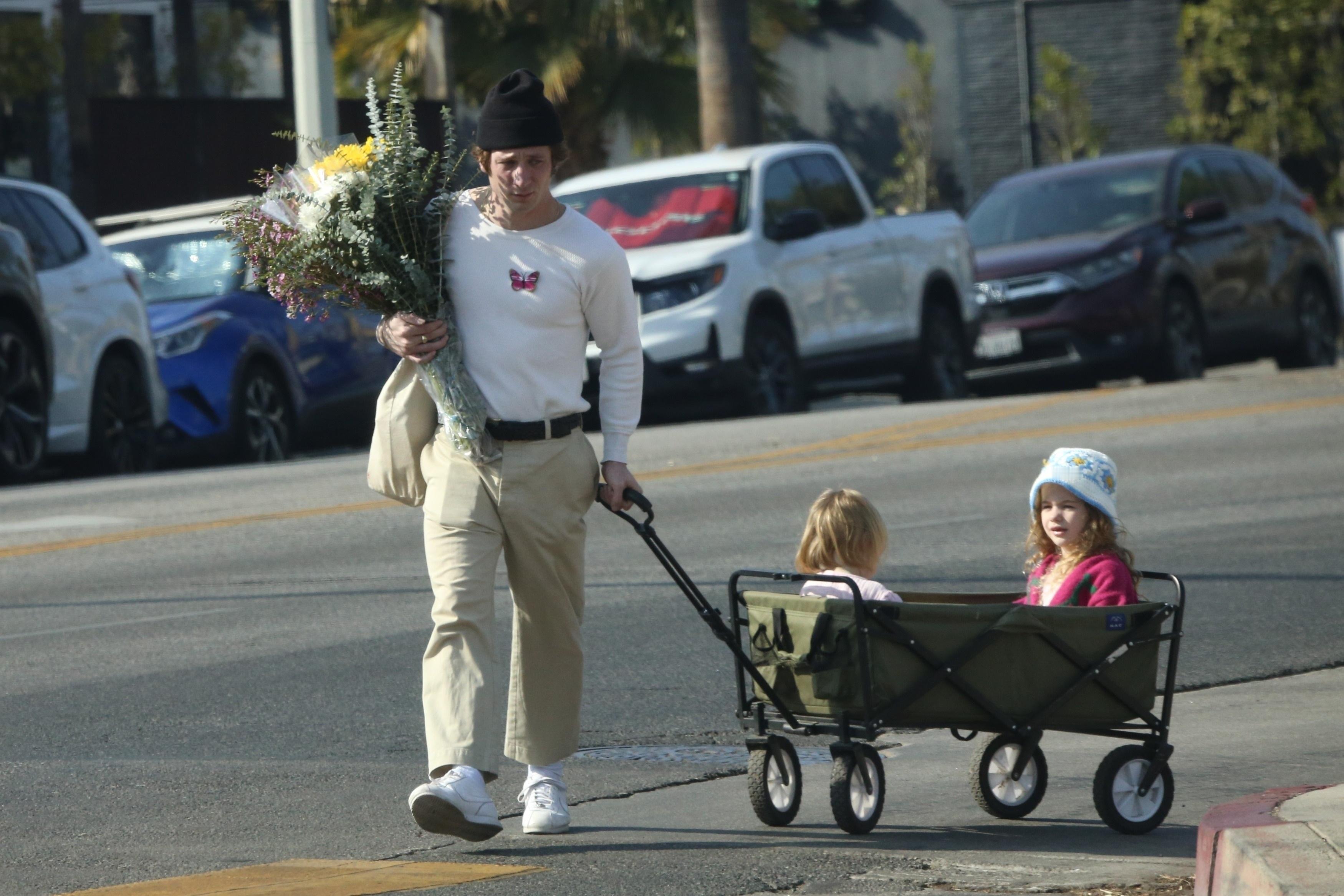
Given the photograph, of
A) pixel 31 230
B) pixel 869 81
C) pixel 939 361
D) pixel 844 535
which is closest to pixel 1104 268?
pixel 939 361

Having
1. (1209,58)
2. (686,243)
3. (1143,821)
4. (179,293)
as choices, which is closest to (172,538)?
(179,293)

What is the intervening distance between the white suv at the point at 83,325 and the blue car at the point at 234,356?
1.31ft

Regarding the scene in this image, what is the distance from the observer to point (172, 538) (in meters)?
11.9

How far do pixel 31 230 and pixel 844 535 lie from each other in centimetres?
1034

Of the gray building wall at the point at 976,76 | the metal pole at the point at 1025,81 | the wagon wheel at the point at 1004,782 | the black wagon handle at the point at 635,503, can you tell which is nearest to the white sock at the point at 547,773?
the black wagon handle at the point at 635,503

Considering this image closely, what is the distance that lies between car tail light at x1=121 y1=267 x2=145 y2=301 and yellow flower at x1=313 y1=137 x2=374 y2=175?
9.82 metres

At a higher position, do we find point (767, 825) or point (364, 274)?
point (364, 274)

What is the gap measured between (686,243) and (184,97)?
12.1 metres

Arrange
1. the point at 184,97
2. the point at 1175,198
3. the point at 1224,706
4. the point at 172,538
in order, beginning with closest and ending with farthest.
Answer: the point at 1224,706, the point at 172,538, the point at 1175,198, the point at 184,97

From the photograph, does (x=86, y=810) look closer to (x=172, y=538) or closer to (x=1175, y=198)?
(x=172, y=538)

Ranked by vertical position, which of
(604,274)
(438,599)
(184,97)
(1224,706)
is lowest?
(1224,706)

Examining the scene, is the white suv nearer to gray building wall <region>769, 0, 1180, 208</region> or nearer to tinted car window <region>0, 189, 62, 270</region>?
tinted car window <region>0, 189, 62, 270</region>

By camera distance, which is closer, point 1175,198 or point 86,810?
point 86,810

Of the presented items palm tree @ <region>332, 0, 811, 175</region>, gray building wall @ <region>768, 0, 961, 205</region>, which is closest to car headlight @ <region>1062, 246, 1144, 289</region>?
palm tree @ <region>332, 0, 811, 175</region>
